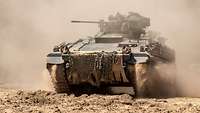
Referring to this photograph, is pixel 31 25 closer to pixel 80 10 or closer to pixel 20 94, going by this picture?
pixel 80 10

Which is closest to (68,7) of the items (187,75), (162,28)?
(162,28)

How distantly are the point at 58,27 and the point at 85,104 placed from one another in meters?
12.4

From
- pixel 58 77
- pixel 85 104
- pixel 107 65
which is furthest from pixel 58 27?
pixel 85 104

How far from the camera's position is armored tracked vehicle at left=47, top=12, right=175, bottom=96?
13211 mm

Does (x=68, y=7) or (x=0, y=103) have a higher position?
(x=68, y=7)

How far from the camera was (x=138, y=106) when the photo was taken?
11602mm

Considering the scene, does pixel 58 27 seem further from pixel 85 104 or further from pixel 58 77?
pixel 85 104

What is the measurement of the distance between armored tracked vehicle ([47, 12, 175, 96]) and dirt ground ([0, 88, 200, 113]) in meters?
0.65

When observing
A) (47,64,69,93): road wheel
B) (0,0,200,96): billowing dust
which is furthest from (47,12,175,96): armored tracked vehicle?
(0,0,200,96): billowing dust

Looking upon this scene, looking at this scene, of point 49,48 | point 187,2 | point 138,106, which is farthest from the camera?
point 187,2

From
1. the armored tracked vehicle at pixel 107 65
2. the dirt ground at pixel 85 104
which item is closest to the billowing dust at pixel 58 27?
the armored tracked vehicle at pixel 107 65

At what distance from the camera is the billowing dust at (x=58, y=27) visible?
2152 centimetres

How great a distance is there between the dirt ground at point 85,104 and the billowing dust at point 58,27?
6.34 metres

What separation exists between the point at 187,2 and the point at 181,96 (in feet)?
51.6
